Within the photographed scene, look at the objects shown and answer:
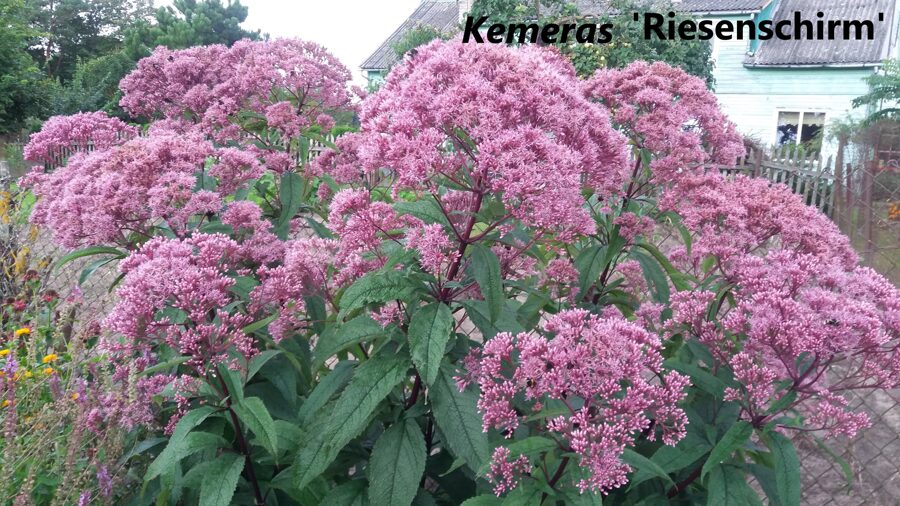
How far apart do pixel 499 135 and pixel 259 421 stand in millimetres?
1211

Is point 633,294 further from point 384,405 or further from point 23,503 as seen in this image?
point 23,503

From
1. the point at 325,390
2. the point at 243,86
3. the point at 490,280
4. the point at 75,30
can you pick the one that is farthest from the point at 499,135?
the point at 75,30

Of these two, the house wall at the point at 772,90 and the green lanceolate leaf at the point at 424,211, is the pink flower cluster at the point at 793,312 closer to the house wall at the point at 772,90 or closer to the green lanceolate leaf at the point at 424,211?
the green lanceolate leaf at the point at 424,211

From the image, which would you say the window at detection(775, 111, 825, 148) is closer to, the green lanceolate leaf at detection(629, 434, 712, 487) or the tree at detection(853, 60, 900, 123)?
the tree at detection(853, 60, 900, 123)

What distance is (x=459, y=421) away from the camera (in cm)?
219


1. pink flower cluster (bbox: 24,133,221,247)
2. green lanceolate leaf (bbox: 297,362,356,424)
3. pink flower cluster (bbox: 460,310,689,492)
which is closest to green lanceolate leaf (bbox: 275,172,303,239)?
pink flower cluster (bbox: 24,133,221,247)

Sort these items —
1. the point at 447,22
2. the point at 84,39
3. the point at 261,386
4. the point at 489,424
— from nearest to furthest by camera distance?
the point at 489,424 → the point at 261,386 → the point at 447,22 → the point at 84,39

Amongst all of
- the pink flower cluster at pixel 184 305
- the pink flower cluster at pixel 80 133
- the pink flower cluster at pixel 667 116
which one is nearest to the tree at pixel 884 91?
the pink flower cluster at pixel 667 116

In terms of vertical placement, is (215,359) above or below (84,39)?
below

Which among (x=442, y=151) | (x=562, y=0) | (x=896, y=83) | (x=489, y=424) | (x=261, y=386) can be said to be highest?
(x=562, y=0)

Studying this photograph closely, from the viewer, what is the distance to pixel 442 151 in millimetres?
2449

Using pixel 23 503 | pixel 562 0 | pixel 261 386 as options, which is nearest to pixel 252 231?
pixel 261 386

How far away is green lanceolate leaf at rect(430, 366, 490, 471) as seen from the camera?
212 cm

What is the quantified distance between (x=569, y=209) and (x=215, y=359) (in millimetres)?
1286
